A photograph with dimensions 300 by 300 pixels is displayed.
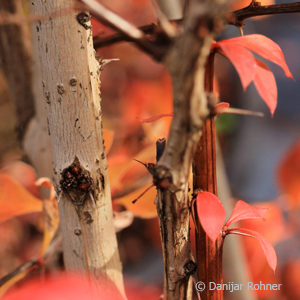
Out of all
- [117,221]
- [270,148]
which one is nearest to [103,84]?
[117,221]

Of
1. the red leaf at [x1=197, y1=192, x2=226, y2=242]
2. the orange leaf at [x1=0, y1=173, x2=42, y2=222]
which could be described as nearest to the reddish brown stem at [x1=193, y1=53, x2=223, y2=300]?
the red leaf at [x1=197, y1=192, x2=226, y2=242]

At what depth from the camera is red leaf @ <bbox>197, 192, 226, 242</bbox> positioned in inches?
12.0

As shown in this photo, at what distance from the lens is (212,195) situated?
1.06 feet

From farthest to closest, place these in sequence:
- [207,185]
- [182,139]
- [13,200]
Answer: [13,200]
[207,185]
[182,139]

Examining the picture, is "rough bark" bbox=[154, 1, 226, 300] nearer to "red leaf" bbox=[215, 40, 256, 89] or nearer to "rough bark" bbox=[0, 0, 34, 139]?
"red leaf" bbox=[215, 40, 256, 89]

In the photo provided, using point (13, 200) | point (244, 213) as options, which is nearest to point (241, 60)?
point (244, 213)

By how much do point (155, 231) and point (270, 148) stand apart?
80cm

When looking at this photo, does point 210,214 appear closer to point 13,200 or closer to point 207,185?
point 207,185

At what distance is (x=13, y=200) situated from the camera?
0.53 metres

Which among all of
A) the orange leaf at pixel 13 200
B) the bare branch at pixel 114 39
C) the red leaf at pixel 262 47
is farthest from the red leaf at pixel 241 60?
the orange leaf at pixel 13 200

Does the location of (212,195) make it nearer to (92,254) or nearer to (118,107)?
(92,254)

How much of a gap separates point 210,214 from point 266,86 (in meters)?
0.12

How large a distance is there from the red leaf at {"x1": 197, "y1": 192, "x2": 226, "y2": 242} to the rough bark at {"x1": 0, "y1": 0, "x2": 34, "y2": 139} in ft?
1.38

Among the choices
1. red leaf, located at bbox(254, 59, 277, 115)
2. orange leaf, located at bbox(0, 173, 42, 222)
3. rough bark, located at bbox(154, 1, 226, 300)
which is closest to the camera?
rough bark, located at bbox(154, 1, 226, 300)
